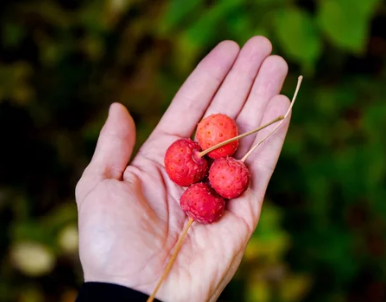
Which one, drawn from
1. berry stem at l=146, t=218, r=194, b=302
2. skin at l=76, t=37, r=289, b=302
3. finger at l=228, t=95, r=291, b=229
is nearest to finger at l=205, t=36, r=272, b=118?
skin at l=76, t=37, r=289, b=302

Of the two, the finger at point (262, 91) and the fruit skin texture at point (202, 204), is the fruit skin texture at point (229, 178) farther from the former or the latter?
the finger at point (262, 91)

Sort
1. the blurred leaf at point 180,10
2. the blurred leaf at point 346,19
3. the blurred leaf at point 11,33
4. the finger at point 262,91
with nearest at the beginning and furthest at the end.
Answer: the finger at point 262,91 → the blurred leaf at point 346,19 → the blurred leaf at point 180,10 → the blurred leaf at point 11,33

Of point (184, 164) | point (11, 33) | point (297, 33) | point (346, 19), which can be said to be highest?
point (346, 19)

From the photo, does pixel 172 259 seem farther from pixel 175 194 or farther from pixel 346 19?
pixel 346 19

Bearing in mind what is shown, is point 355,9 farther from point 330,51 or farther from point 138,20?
point 138,20

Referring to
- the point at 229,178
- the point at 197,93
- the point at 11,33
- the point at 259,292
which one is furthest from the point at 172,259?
the point at 11,33

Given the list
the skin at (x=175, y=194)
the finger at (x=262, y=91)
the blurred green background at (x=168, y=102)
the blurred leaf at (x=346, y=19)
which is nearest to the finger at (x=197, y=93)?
the skin at (x=175, y=194)
